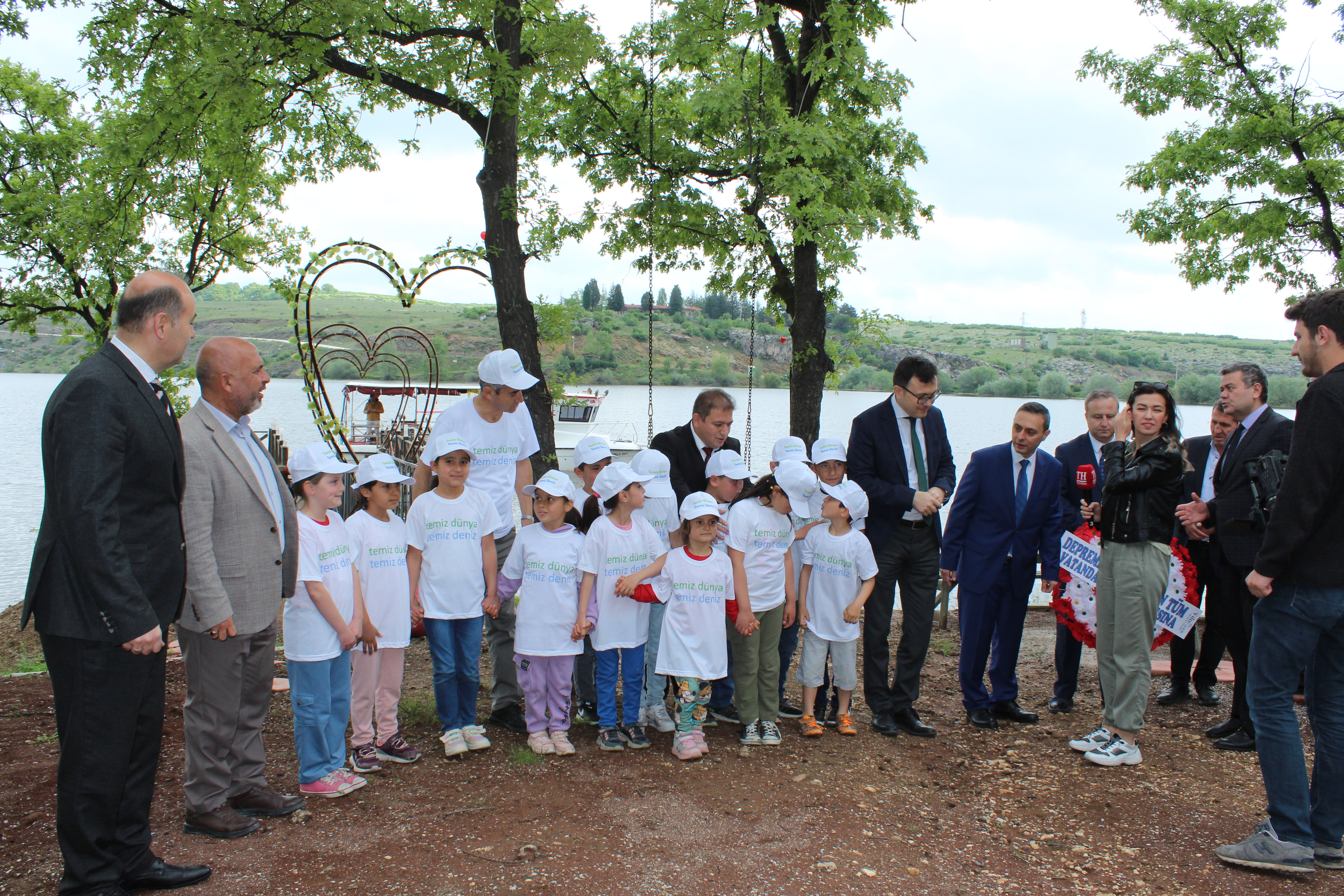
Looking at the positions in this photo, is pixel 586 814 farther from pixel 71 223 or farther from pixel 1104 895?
pixel 71 223

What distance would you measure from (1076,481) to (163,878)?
5593 millimetres

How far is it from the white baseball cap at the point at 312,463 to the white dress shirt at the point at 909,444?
3.22 m

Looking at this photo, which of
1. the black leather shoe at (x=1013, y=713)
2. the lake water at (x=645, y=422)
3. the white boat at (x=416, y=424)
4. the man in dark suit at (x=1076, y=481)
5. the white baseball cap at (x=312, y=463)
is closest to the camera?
the white baseball cap at (x=312, y=463)

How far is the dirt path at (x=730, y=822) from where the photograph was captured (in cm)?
322

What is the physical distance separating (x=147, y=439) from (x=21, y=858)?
176cm

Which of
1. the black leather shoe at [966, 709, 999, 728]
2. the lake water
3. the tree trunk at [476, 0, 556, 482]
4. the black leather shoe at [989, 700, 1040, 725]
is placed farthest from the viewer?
the lake water

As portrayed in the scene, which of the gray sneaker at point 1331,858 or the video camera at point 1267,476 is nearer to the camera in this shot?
the gray sneaker at point 1331,858

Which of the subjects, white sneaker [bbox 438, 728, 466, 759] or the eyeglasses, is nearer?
white sneaker [bbox 438, 728, 466, 759]

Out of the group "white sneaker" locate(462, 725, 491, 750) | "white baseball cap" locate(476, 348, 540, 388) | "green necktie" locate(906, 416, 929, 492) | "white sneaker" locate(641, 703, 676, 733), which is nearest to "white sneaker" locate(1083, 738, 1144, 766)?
"green necktie" locate(906, 416, 929, 492)

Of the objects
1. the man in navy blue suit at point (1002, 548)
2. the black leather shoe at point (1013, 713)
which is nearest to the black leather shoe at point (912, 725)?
the man in navy blue suit at point (1002, 548)

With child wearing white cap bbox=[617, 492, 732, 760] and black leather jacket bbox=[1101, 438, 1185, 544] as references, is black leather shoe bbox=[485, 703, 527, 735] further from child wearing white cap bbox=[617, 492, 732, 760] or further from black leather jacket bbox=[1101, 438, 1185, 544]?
black leather jacket bbox=[1101, 438, 1185, 544]

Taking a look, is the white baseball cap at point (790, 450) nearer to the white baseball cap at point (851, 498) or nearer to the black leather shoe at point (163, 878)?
the white baseball cap at point (851, 498)

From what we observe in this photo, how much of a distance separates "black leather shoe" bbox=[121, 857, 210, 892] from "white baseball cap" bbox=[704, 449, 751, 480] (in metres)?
2.97

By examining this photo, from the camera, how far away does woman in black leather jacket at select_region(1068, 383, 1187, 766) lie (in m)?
4.47
